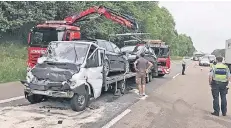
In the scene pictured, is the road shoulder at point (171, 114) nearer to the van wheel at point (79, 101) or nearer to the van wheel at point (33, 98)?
the van wheel at point (79, 101)

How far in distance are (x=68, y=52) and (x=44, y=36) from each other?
5.96 m

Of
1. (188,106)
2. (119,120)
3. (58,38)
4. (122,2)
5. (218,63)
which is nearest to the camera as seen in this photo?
(119,120)

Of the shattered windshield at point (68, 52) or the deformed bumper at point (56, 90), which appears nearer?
the deformed bumper at point (56, 90)

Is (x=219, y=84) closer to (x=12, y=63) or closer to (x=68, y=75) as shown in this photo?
(x=68, y=75)

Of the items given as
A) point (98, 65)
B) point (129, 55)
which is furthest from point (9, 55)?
point (98, 65)

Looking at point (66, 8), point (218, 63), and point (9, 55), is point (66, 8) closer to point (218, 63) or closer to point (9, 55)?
point (9, 55)

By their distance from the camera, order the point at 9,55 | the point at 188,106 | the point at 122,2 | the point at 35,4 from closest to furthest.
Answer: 1. the point at 188,106
2. the point at 9,55
3. the point at 35,4
4. the point at 122,2

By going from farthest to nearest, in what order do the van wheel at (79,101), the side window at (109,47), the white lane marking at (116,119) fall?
1. the side window at (109,47)
2. the van wheel at (79,101)
3. the white lane marking at (116,119)

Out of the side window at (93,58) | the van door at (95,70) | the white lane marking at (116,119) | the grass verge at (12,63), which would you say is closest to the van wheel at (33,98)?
the van door at (95,70)

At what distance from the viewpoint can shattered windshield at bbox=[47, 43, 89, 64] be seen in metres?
10.4

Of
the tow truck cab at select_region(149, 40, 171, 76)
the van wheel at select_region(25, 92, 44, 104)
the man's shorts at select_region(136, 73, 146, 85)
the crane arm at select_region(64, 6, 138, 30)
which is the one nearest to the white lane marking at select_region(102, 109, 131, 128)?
the van wheel at select_region(25, 92, 44, 104)

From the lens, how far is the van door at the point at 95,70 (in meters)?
10.1

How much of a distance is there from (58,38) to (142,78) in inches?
187

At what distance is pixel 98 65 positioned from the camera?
35.9 ft
